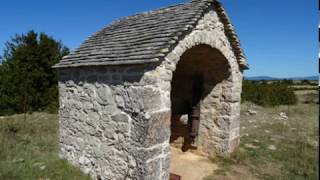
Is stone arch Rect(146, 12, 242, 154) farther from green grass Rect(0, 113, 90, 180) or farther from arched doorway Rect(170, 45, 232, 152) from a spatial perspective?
green grass Rect(0, 113, 90, 180)

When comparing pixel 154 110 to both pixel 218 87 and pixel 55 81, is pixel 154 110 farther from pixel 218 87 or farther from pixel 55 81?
pixel 55 81

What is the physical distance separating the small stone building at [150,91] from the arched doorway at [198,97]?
3cm

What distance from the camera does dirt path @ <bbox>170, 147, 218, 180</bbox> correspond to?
644cm

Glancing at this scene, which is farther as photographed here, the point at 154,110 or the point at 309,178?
the point at 309,178

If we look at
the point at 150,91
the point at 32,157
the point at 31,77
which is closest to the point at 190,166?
the point at 150,91

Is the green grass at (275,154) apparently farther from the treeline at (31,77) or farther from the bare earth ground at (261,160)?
the treeline at (31,77)

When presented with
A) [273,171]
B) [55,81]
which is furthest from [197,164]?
[55,81]

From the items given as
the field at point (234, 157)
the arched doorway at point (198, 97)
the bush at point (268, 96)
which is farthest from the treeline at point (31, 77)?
the bush at point (268, 96)

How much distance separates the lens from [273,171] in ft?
21.9

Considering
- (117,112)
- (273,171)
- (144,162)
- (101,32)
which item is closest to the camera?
(144,162)

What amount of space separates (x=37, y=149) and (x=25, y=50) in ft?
31.4

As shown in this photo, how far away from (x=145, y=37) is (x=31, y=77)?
11258mm

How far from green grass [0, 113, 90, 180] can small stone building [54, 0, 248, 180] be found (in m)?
0.37

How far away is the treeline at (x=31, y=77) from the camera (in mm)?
15094
